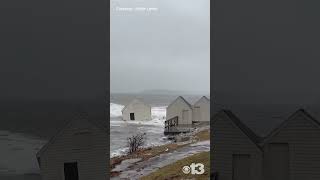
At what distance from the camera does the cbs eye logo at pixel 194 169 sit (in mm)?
1615

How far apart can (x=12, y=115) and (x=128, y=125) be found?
0.51 metres

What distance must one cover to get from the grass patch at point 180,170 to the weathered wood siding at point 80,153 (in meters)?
0.22

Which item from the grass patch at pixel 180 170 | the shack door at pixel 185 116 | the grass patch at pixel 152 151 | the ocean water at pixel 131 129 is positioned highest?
the shack door at pixel 185 116

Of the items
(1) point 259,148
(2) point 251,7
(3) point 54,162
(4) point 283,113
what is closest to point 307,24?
(2) point 251,7

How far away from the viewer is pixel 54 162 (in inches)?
62.5

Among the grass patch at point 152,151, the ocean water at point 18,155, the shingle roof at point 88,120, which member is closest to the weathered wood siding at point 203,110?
the grass patch at point 152,151

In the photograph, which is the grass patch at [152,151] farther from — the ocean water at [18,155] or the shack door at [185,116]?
the ocean water at [18,155]

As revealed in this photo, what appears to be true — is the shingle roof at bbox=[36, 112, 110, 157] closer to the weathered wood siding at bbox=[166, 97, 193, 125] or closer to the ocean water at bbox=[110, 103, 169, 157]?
the ocean water at bbox=[110, 103, 169, 157]

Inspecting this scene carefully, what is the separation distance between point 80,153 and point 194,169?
507 mm

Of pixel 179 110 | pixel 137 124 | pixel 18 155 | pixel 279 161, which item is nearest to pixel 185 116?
pixel 179 110

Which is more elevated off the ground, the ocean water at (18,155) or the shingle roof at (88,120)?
the shingle roof at (88,120)

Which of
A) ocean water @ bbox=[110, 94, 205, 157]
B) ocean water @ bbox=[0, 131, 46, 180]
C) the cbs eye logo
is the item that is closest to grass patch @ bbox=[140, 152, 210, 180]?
the cbs eye logo

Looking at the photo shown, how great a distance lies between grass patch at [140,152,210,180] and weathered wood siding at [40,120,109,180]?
216 mm

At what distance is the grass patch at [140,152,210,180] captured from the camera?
5.29 ft
